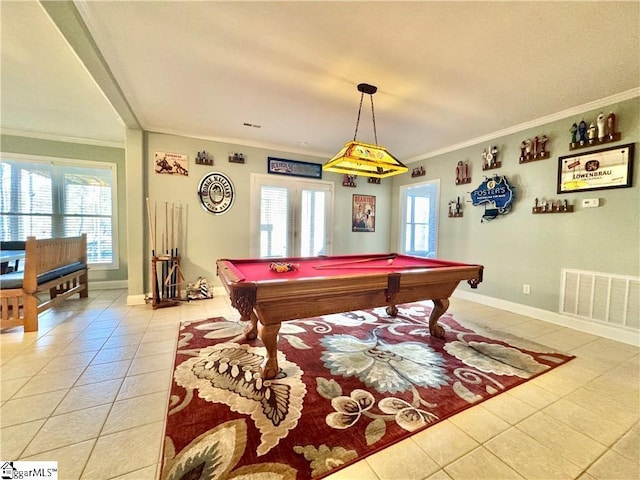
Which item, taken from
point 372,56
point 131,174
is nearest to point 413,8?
point 372,56

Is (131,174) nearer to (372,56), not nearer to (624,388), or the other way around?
(372,56)

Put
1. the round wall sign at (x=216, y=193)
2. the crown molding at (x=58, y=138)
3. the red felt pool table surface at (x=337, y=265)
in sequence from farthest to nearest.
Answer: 1. the round wall sign at (x=216, y=193)
2. the crown molding at (x=58, y=138)
3. the red felt pool table surface at (x=337, y=265)

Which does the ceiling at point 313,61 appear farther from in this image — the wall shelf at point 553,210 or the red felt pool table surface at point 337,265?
the red felt pool table surface at point 337,265

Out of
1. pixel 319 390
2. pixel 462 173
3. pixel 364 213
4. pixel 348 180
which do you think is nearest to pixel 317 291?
pixel 319 390

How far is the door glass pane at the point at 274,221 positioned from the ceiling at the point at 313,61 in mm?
1357

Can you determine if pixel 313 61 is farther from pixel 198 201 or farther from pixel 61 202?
pixel 61 202

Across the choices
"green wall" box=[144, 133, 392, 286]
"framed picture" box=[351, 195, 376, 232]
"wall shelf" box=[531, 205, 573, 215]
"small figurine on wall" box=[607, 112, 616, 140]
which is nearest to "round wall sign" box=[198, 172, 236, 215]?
"green wall" box=[144, 133, 392, 286]

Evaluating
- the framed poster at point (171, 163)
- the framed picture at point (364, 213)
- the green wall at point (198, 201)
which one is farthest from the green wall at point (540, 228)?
the framed poster at point (171, 163)

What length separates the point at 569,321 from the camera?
3201 millimetres

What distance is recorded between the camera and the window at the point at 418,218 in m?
5.34

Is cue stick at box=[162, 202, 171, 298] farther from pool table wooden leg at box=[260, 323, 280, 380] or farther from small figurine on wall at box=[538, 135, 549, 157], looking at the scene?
small figurine on wall at box=[538, 135, 549, 157]

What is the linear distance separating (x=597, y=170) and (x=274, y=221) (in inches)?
178

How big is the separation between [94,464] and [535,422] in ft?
7.99

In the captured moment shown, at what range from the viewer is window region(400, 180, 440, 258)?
5.34 m
